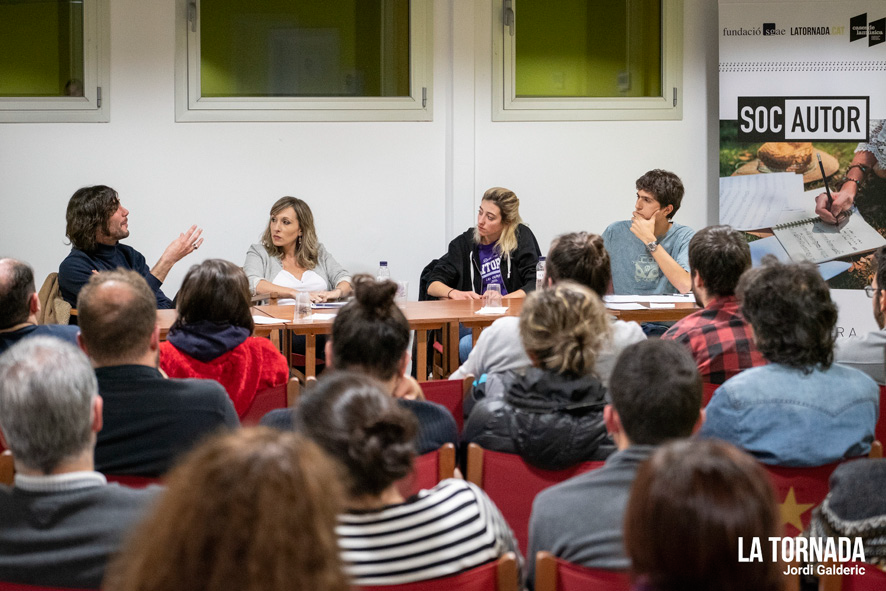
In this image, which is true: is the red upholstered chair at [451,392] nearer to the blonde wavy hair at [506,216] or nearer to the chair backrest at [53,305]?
the blonde wavy hair at [506,216]

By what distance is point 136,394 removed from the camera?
2143 millimetres

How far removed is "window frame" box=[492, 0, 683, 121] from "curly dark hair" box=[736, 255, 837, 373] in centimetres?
350

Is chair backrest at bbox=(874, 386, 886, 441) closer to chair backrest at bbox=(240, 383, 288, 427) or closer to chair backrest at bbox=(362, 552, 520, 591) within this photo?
chair backrest at bbox=(362, 552, 520, 591)

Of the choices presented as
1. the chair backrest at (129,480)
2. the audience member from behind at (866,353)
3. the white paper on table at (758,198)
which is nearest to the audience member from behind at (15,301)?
the chair backrest at (129,480)

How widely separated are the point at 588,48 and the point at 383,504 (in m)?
5.04

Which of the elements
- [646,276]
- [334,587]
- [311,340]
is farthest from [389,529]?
[646,276]

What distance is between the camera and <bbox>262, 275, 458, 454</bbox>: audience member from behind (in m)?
2.18

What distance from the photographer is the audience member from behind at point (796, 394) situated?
2.12 metres

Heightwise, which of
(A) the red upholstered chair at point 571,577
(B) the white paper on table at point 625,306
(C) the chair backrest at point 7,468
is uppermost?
(B) the white paper on table at point 625,306

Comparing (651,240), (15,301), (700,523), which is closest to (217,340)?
(15,301)

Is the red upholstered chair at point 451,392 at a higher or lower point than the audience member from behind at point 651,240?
lower

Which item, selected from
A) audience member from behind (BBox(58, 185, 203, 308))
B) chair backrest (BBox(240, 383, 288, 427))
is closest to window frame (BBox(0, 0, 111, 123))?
audience member from behind (BBox(58, 185, 203, 308))

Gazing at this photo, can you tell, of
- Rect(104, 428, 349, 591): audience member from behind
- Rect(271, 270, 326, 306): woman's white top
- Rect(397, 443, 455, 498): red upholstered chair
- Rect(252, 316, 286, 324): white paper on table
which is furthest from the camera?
Rect(271, 270, 326, 306): woman's white top

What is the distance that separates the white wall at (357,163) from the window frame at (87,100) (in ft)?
0.18
